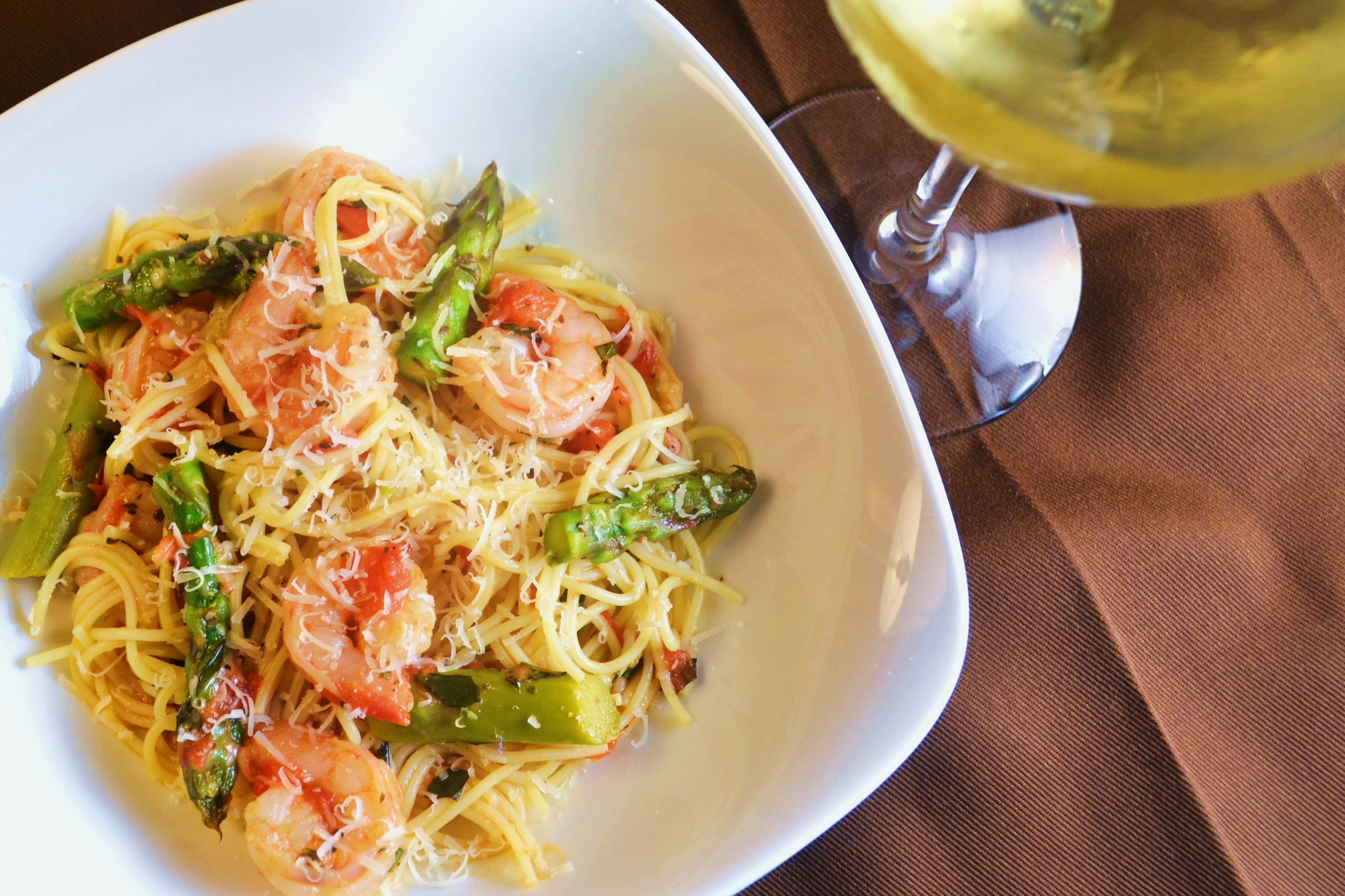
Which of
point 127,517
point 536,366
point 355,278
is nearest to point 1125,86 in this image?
point 536,366

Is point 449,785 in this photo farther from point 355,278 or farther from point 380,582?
point 355,278

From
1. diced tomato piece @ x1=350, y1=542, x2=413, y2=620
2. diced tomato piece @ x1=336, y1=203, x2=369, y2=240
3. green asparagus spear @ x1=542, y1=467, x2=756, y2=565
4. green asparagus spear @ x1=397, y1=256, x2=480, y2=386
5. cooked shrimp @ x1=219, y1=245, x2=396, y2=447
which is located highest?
diced tomato piece @ x1=336, y1=203, x2=369, y2=240

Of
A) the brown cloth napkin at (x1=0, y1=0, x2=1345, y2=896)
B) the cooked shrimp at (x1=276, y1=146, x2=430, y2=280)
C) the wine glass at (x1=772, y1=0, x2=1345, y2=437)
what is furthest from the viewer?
the brown cloth napkin at (x1=0, y1=0, x2=1345, y2=896)

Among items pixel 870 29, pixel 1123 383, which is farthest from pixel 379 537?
pixel 1123 383

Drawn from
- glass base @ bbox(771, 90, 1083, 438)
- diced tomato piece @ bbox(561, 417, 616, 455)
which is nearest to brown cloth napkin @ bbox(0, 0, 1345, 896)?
glass base @ bbox(771, 90, 1083, 438)

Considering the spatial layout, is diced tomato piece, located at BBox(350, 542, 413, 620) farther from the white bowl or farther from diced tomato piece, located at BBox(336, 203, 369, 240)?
diced tomato piece, located at BBox(336, 203, 369, 240)

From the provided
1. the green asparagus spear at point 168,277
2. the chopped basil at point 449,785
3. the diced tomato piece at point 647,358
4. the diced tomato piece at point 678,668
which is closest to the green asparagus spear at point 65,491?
the green asparagus spear at point 168,277

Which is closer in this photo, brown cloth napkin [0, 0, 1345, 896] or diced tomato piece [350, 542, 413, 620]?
diced tomato piece [350, 542, 413, 620]
